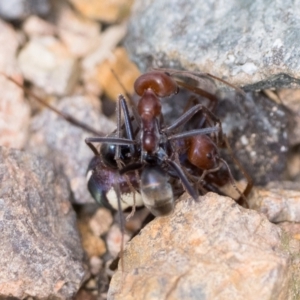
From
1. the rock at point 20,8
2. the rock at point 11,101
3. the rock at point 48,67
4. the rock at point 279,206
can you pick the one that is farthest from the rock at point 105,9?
the rock at point 279,206

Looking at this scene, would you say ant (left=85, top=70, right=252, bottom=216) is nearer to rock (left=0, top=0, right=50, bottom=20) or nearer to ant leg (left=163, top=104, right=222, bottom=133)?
ant leg (left=163, top=104, right=222, bottom=133)

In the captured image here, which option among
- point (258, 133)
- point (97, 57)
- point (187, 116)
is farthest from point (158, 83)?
point (97, 57)

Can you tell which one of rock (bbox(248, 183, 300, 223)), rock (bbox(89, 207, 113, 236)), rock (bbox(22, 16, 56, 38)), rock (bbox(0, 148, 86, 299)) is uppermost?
rock (bbox(22, 16, 56, 38))

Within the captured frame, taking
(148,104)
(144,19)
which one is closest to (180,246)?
(148,104)

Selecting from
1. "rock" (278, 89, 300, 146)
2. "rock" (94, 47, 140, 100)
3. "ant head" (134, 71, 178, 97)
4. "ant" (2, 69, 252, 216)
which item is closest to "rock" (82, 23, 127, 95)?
"rock" (94, 47, 140, 100)

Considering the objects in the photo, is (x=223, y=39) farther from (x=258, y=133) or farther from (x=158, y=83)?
(x=258, y=133)

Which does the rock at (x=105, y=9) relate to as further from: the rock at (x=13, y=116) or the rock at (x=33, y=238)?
the rock at (x=33, y=238)
